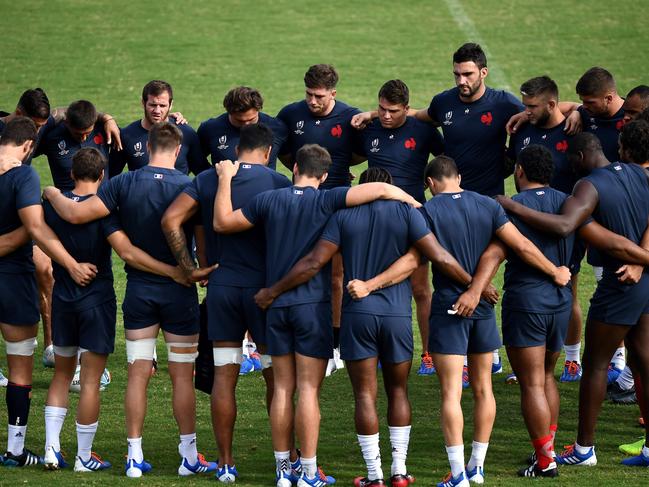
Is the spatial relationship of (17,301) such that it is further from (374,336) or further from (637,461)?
(637,461)

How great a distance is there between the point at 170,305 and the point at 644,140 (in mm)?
4013

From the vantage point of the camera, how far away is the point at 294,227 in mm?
8648

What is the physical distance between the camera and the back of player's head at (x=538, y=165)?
352 inches

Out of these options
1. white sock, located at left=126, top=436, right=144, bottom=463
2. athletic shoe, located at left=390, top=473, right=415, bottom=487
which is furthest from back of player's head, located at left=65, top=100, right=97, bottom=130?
athletic shoe, located at left=390, top=473, right=415, bottom=487

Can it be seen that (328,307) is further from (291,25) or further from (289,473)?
(291,25)

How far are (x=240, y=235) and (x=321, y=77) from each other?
10.3 ft

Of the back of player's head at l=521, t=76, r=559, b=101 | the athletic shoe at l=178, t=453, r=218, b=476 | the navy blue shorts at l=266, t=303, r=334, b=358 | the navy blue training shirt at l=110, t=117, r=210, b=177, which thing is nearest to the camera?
the navy blue shorts at l=266, t=303, r=334, b=358

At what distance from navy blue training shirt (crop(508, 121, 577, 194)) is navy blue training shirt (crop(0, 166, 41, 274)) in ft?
15.1

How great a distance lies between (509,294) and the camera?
8.98 m

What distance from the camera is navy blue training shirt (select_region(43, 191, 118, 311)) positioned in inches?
361

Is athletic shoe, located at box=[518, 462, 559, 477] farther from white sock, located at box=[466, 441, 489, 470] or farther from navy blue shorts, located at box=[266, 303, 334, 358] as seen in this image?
navy blue shorts, located at box=[266, 303, 334, 358]

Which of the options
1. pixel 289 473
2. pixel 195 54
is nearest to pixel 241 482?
pixel 289 473

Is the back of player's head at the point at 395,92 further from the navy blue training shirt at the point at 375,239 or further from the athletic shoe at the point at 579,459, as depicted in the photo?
the athletic shoe at the point at 579,459

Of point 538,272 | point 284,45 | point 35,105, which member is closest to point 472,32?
point 284,45
